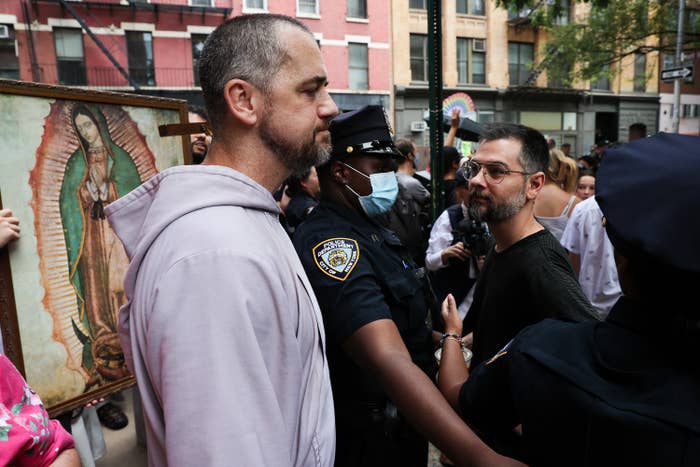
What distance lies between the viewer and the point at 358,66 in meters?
20.6

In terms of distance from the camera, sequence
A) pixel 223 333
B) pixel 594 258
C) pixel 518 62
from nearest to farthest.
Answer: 1. pixel 223 333
2. pixel 594 258
3. pixel 518 62

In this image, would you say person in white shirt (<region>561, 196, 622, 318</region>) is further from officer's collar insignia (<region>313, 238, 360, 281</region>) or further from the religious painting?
the religious painting

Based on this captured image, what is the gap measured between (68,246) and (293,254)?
1.47 meters

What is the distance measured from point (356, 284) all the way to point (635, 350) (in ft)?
3.18

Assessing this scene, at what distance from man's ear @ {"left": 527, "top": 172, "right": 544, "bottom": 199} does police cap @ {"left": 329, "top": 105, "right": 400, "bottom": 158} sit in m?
0.74

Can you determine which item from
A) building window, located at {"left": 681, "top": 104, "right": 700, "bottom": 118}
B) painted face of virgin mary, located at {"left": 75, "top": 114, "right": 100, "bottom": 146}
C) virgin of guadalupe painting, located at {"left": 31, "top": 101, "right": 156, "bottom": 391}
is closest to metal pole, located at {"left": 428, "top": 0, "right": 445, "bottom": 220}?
virgin of guadalupe painting, located at {"left": 31, "top": 101, "right": 156, "bottom": 391}

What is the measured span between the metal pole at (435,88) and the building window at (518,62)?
22.6m

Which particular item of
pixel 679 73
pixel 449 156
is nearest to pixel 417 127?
pixel 679 73

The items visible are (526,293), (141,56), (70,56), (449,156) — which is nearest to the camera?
(526,293)

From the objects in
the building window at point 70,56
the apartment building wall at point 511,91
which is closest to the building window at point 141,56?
the building window at point 70,56

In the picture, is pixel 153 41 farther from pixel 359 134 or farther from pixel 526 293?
pixel 526 293

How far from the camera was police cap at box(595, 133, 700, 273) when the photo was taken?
2.86 feet

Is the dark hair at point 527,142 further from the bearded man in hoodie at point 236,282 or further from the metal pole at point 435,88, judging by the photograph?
the bearded man in hoodie at point 236,282

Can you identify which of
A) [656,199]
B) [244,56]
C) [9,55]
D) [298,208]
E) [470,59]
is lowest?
[298,208]
